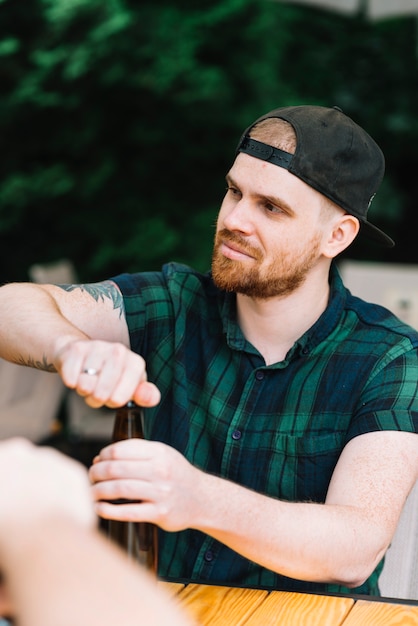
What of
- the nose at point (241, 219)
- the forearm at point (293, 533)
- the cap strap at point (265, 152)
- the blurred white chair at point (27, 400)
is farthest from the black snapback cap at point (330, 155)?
the blurred white chair at point (27, 400)

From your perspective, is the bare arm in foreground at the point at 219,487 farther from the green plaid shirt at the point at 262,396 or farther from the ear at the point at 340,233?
the ear at the point at 340,233

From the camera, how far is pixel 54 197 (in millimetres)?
6355

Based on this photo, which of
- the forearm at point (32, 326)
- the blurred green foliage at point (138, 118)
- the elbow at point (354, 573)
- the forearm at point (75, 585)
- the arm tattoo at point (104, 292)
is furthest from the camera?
the blurred green foliage at point (138, 118)

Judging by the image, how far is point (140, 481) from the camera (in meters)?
1.05

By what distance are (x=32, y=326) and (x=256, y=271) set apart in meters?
→ 0.47

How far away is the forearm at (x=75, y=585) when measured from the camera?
18.4 inches

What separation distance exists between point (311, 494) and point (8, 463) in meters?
1.15

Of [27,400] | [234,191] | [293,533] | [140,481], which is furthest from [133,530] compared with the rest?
[27,400]

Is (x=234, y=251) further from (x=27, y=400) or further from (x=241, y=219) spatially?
(x=27, y=400)

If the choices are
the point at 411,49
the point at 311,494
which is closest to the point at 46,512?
the point at 311,494

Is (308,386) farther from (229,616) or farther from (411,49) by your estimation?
(411,49)

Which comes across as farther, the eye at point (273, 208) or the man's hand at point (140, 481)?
the eye at point (273, 208)

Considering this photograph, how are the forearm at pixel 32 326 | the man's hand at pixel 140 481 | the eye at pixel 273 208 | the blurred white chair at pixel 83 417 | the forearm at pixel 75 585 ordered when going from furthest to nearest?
the blurred white chair at pixel 83 417, the eye at pixel 273 208, the forearm at pixel 32 326, the man's hand at pixel 140 481, the forearm at pixel 75 585

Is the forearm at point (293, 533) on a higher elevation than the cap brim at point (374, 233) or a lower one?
lower
